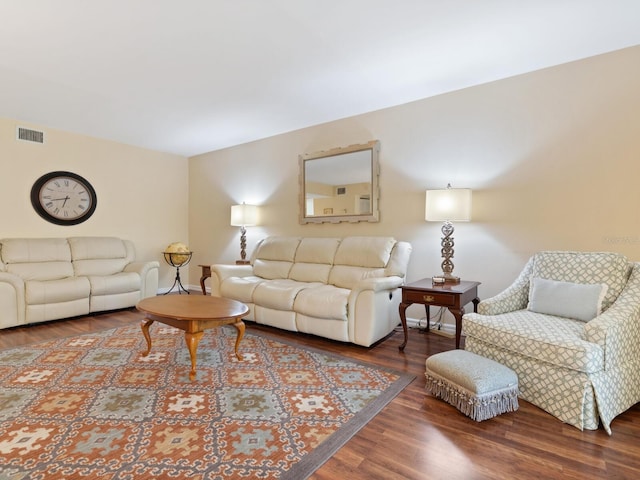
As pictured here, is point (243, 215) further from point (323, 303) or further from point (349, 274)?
point (323, 303)

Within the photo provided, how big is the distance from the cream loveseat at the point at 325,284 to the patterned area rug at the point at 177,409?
1.09ft

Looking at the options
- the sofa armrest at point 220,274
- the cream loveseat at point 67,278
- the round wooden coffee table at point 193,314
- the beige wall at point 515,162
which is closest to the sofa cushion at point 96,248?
the cream loveseat at point 67,278

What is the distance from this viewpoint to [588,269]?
7.79 feet

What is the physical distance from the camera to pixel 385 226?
388 centimetres

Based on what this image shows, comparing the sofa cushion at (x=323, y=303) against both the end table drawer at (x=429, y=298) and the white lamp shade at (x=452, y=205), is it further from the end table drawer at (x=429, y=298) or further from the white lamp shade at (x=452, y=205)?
the white lamp shade at (x=452, y=205)

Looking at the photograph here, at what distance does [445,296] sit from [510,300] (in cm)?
46

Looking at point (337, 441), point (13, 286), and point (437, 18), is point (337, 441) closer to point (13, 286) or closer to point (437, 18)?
point (437, 18)

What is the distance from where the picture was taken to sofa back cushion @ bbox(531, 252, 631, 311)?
224 cm

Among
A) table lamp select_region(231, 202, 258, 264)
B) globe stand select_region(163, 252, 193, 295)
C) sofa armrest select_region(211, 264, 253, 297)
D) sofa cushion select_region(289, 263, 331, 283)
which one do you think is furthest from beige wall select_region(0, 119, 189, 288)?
sofa cushion select_region(289, 263, 331, 283)

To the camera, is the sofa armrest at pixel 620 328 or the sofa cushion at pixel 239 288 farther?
the sofa cushion at pixel 239 288

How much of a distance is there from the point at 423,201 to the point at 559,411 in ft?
7.24

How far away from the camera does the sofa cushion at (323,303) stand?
296 cm

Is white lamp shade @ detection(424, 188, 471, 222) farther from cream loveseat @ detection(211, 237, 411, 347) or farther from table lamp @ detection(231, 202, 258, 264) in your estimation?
table lamp @ detection(231, 202, 258, 264)

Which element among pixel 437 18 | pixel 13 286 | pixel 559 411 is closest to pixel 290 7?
pixel 437 18
